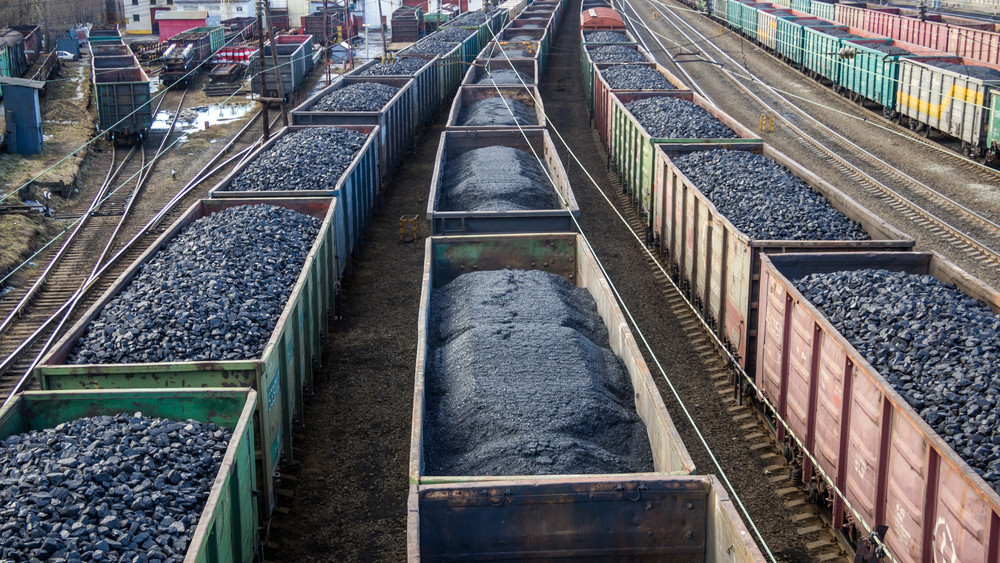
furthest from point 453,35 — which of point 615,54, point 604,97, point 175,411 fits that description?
point 175,411

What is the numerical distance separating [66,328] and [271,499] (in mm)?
7361

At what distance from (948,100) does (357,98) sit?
16149 millimetres

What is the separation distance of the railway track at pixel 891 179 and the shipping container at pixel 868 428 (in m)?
8.51


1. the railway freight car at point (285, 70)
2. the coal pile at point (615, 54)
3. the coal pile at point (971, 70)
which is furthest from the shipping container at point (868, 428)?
the railway freight car at point (285, 70)

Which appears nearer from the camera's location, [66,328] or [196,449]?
[196,449]

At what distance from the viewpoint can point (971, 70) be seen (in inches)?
1075

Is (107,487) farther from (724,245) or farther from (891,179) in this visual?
(891,179)

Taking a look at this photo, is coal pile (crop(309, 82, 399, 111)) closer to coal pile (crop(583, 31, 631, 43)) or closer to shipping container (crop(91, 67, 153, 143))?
shipping container (crop(91, 67, 153, 143))

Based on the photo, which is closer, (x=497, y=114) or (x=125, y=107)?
(x=497, y=114)

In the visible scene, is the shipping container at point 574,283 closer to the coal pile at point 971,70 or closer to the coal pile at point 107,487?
the coal pile at point 107,487

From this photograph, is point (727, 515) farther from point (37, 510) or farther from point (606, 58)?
point (606, 58)

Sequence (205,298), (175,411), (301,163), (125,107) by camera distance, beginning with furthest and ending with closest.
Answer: (125,107) < (301,163) < (205,298) < (175,411)

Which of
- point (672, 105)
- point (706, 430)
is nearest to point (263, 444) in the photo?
point (706, 430)

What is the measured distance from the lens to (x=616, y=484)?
6363mm
